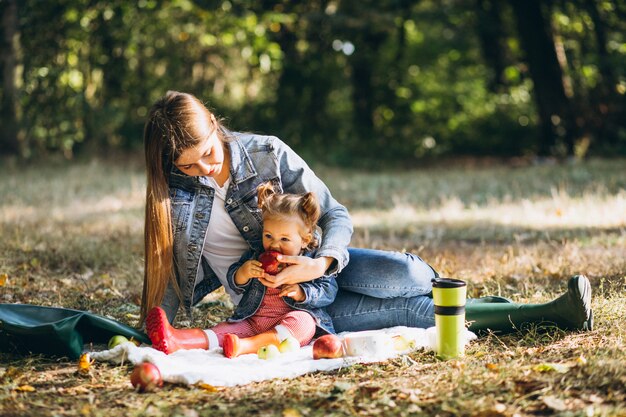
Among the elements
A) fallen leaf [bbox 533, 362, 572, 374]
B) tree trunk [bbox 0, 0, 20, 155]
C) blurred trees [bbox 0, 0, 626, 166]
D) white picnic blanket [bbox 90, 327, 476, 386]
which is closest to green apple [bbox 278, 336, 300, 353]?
white picnic blanket [bbox 90, 327, 476, 386]

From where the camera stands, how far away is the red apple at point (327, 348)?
10.9ft

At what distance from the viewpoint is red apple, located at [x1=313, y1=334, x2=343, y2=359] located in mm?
3316

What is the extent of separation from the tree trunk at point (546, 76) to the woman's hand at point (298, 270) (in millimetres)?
9473

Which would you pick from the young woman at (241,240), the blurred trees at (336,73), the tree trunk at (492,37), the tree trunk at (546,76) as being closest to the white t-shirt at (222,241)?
the young woman at (241,240)

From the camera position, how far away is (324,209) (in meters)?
3.65

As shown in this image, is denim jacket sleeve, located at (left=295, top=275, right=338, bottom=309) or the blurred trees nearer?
denim jacket sleeve, located at (left=295, top=275, right=338, bottom=309)

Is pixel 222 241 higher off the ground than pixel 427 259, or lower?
higher

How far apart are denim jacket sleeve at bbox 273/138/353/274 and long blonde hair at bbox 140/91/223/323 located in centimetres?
33

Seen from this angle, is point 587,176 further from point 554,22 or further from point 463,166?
point 554,22

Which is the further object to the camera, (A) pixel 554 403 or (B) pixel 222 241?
(B) pixel 222 241

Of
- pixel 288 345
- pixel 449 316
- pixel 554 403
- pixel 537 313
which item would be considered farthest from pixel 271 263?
pixel 554 403

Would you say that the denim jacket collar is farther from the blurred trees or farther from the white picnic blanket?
the blurred trees

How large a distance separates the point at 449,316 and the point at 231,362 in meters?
0.90

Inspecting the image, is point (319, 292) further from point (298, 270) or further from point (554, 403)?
point (554, 403)
